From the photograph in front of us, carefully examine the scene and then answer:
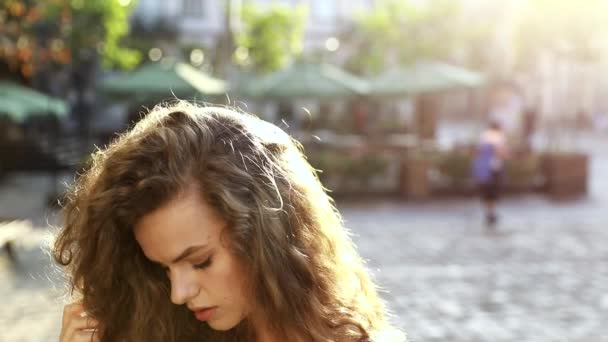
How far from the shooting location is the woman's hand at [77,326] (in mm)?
2080

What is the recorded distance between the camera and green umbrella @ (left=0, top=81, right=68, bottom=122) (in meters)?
14.3

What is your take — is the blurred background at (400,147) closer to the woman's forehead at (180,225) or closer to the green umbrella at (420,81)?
the green umbrella at (420,81)

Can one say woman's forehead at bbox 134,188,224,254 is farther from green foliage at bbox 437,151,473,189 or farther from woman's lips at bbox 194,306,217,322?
green foliage at bbox 437,151,473,189

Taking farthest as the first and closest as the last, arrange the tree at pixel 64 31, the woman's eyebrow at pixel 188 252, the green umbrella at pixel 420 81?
the green umbrella at pixel 420 81 < the tree at pixel 64 31 < the woman's eyebrow at pixel 188 252

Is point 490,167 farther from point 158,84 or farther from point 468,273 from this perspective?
point 158,84

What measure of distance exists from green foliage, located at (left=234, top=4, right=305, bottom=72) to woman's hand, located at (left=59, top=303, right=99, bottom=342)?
25024mm

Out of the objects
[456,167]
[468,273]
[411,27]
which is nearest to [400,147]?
[456,167]

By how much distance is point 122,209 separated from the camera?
1862 mm

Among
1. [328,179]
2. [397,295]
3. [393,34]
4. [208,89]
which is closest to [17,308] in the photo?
[397,295]

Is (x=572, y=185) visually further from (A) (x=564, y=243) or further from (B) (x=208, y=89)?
(B) (x=208, y=89)

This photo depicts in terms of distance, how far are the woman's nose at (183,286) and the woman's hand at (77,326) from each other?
0.41m

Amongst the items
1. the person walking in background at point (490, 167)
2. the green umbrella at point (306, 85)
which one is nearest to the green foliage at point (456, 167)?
the green umbrella at point (306, 85)

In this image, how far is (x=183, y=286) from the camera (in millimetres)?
1787

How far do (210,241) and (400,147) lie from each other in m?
17.0
